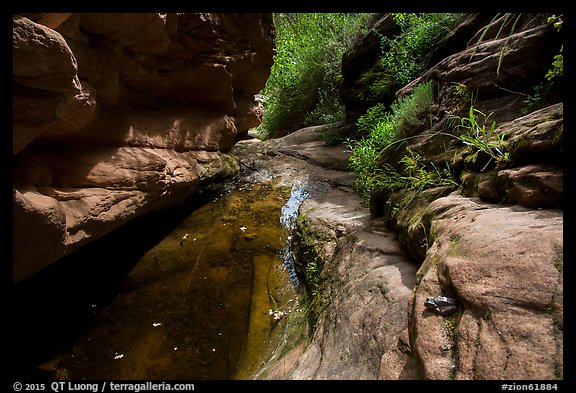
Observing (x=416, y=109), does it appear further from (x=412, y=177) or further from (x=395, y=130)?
(x=412, y=177)

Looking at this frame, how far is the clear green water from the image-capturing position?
9.32ft

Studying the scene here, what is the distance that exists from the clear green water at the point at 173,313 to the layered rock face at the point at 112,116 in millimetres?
894

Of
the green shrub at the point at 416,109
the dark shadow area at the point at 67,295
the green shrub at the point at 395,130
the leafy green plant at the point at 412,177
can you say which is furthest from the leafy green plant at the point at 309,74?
the dark shadow area at the point at 67,295

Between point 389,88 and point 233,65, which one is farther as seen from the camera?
point 389,88

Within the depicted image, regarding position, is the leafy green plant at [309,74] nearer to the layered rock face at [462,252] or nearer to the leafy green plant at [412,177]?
the leafy green plant at [412,177]

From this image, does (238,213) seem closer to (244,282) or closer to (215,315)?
(244,282)

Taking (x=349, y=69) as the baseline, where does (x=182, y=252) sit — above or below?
below

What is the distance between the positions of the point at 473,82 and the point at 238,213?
4159 mm

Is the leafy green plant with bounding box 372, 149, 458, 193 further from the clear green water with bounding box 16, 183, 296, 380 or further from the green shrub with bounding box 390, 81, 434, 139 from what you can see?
the clear green water with bounding box 16, 183, 296, 380

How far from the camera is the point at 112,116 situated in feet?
13.1

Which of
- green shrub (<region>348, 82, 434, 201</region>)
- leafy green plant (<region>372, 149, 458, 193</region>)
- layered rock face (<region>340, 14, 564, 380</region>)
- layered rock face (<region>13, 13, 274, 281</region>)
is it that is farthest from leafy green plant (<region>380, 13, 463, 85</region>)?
leafy green plant (<region>372, 149, 458, 193</region>)

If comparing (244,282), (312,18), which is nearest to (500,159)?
(244,282)

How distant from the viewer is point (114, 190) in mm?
3561

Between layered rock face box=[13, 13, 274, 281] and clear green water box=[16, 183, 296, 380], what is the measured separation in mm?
894
